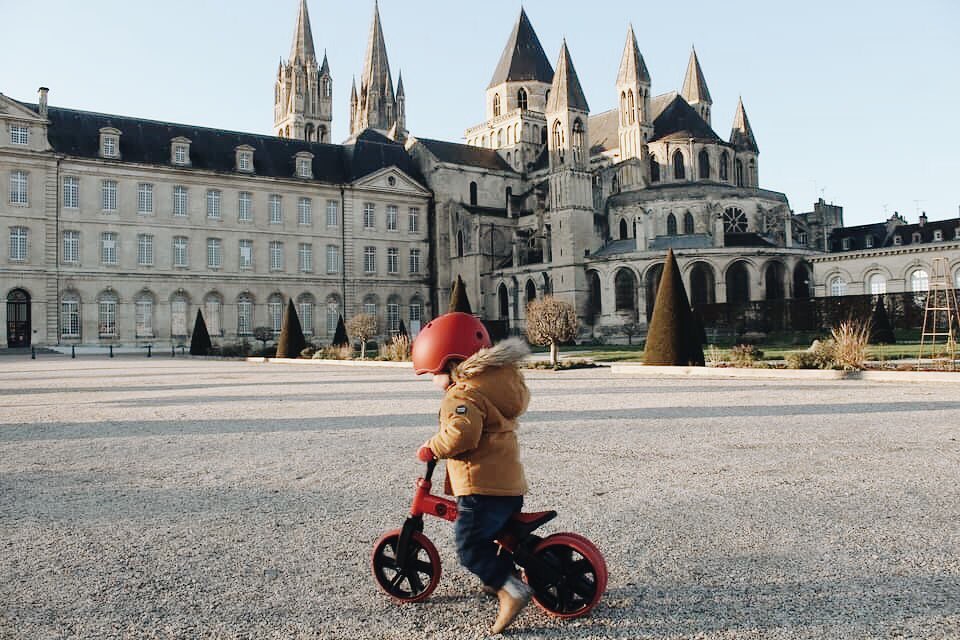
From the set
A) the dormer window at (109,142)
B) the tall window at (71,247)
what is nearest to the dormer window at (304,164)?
the dormer window at (109,142)

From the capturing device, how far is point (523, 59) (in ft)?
184

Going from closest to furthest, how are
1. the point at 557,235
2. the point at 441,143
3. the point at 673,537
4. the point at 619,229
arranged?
the point at 673,537 → the point at 557,235 → the point at 619,229 → the point at 441,143

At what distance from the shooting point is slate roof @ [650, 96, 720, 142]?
4696cm

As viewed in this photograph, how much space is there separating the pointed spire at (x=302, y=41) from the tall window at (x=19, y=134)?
88.3 ft

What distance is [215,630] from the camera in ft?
10.1

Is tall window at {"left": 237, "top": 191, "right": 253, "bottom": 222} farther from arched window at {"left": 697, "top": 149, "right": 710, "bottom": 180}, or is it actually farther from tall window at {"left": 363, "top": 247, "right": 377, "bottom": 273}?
arched window at {"left": 697, "top": 149, "right": 710, "bottom": 180}

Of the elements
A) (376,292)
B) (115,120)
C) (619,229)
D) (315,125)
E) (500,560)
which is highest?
(315,125)

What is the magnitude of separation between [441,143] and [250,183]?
13107 mm

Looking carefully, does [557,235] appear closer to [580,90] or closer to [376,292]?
[580,90]

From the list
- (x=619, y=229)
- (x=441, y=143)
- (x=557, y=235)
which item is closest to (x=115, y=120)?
(x=441, y=143)

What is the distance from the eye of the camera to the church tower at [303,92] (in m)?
61.0

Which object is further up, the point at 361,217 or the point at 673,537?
the point at 361,217

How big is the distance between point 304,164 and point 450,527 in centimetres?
4405

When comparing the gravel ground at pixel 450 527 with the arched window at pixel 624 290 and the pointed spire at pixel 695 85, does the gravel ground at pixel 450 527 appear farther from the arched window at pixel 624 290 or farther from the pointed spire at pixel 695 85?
the pointed spire at pixel 695 85
